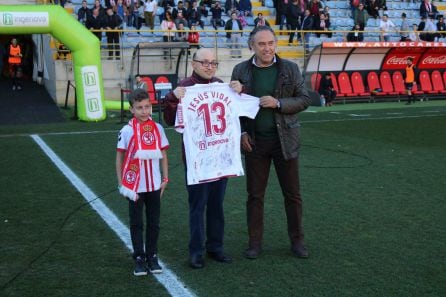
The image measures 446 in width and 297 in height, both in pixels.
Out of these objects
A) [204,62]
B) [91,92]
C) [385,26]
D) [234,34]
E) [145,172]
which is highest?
[385,26]

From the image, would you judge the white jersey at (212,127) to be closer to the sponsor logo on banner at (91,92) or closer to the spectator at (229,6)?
the sponsor logo on banner at (91,92)

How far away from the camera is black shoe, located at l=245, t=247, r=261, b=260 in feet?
18.9

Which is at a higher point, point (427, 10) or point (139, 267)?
point (427, 10)

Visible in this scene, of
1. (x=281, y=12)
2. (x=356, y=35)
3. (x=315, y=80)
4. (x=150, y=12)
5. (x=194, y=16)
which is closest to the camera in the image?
(x=150, y=12)

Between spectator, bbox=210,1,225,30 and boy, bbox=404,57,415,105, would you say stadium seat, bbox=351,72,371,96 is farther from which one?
spectator, bbox=210,1,225,30

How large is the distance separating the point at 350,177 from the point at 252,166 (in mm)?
4082

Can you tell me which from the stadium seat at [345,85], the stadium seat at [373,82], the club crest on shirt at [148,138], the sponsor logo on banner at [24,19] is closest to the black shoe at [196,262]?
the club crest on shirt at [148,138]

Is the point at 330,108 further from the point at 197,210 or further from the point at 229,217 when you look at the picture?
the point at 197,210

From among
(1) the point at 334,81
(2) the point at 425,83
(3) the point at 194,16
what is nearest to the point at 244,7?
(3) the point at 194,16

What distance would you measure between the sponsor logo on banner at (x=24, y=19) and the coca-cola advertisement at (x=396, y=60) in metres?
14.0

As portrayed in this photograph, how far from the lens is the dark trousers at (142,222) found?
17.3 feet

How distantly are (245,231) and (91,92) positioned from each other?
40.2 feet

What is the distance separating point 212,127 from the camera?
5.54m

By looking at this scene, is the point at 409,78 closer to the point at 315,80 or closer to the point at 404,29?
the point at 315,80
